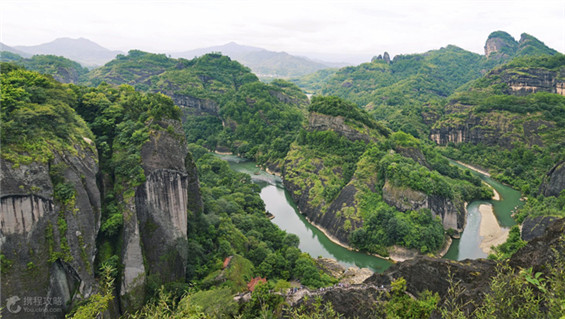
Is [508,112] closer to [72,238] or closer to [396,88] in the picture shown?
[396,88]

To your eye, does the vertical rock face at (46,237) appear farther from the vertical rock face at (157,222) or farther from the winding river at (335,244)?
the winding river at (335,244)

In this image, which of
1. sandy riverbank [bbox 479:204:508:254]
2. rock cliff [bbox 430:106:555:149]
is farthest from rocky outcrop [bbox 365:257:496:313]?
rock cliff [bbox 430:106:555:149]

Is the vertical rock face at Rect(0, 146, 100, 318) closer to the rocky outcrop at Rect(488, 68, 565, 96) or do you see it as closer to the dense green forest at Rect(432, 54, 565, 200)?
the dense green forest at Rect(432, 54, 565, 200)

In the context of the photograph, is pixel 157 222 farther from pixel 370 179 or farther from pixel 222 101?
pixel 222 101

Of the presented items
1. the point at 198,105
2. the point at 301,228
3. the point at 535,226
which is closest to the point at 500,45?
the point at 198,105

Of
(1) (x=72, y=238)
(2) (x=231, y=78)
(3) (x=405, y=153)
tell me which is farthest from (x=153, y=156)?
(2) (x=231, y=78)
